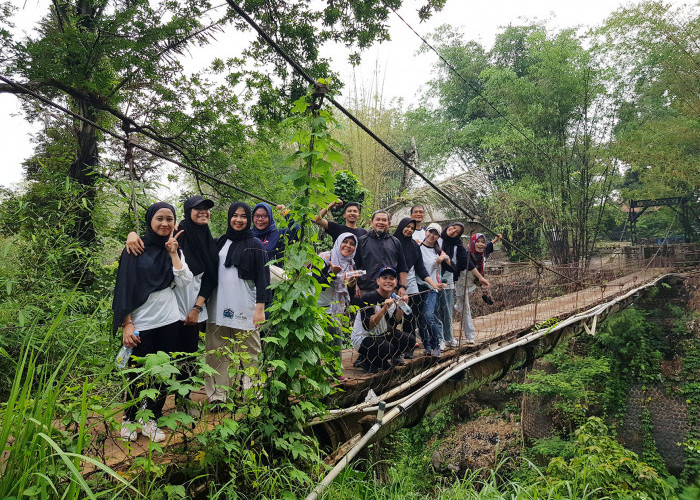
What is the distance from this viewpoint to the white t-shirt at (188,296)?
2043mm

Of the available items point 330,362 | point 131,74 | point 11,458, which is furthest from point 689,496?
point 131,74

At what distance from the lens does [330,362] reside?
75.3 inches

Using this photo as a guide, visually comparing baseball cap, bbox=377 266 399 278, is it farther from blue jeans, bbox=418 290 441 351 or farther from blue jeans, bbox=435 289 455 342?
blue jeans, bbox=435 289 455 342

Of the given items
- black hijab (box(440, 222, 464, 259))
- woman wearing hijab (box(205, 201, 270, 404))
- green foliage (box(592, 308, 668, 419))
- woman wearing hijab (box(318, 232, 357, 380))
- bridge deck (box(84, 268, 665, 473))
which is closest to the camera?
bridge deck (box(84, 268, 665, 473))

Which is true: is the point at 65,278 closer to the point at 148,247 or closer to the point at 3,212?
the point at 3,212

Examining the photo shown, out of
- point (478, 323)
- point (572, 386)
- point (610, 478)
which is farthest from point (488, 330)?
point (572, 386)

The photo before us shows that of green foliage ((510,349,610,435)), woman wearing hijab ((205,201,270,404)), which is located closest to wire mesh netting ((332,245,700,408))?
woman wearing hijab ((205,201,270,404))

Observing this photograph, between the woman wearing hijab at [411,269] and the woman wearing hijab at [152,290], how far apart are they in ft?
5.57

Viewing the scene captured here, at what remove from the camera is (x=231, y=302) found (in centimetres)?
219

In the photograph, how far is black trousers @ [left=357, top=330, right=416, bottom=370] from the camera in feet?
9.21

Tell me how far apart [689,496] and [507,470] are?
694 centimetres

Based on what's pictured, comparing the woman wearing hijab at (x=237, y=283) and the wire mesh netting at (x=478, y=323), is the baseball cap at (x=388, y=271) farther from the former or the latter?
the woman wearing hijab at (x=237, y=283)

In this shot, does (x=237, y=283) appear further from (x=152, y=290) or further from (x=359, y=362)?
(x=359, y=362)

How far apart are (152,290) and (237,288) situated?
A: 1.51 ft
